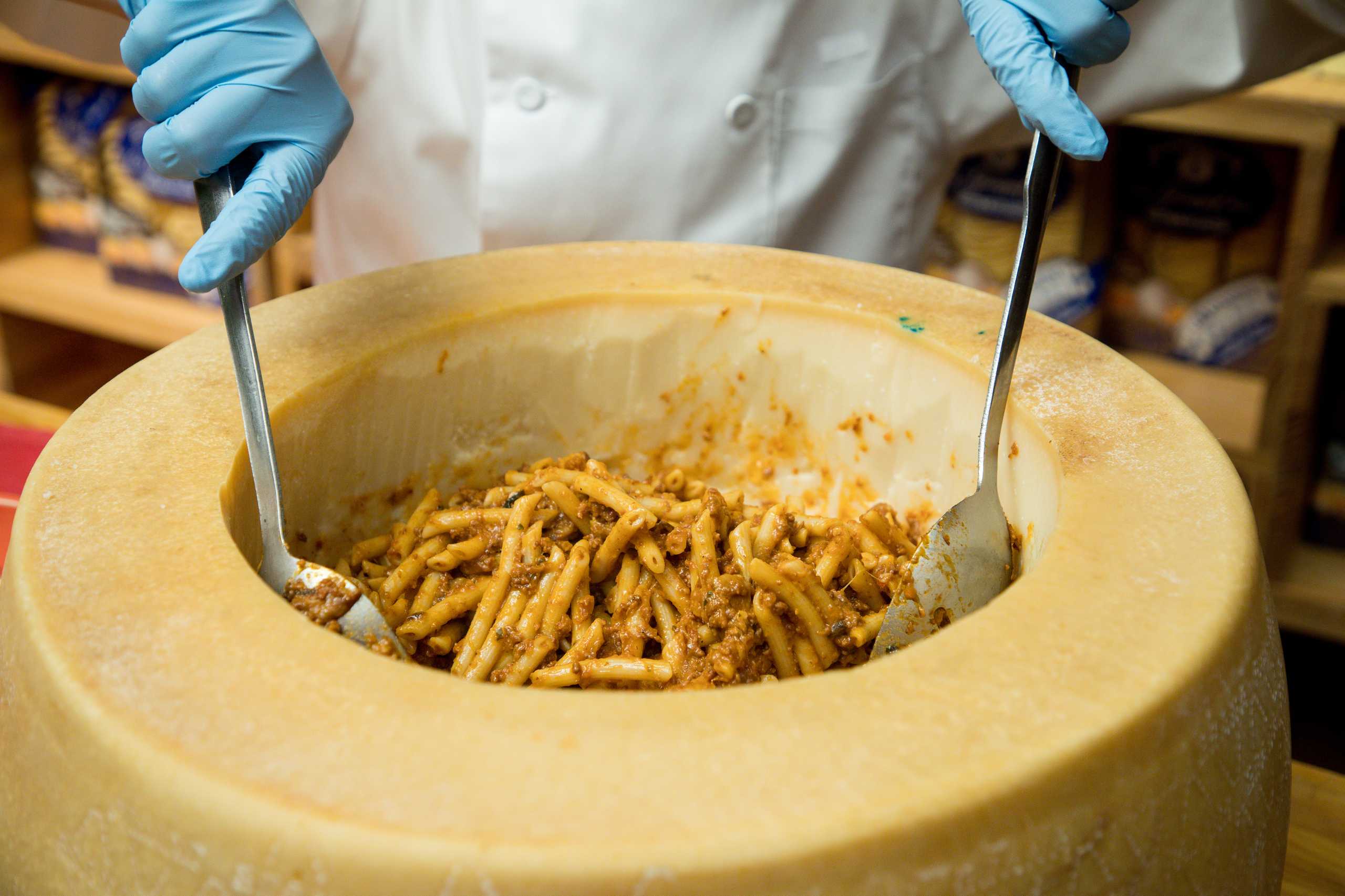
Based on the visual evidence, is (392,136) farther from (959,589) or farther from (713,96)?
(959,589)

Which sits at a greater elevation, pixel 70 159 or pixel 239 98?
pixel 239 98

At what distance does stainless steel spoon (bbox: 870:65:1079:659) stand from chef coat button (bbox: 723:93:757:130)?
0.60 meters

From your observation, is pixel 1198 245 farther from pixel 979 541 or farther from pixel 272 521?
pixel 272 521

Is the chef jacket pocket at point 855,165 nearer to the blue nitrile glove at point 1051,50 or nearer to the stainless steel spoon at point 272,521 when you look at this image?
the blue nitrile glove at point 1051,50

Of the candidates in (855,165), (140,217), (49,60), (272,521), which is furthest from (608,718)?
(49,60)

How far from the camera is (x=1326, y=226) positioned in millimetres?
2082

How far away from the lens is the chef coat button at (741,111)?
1404mm

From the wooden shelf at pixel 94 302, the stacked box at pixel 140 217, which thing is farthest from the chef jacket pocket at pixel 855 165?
the wooden shelf at pixel 94 302

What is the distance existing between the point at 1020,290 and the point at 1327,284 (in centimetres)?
147

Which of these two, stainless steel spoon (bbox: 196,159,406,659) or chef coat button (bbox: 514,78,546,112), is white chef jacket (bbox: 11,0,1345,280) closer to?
chef coat button (bbox: 514,78,546,112)

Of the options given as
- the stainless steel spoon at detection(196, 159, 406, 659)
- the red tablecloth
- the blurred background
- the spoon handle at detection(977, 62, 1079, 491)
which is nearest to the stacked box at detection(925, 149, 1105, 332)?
the blurred background

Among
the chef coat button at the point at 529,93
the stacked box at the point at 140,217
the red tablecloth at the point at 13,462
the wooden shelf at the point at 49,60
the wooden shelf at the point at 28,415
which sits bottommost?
the stacked box at the point at 140,217

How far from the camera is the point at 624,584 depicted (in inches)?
35.4

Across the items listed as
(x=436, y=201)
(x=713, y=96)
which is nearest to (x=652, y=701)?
(x=713, y=96)
